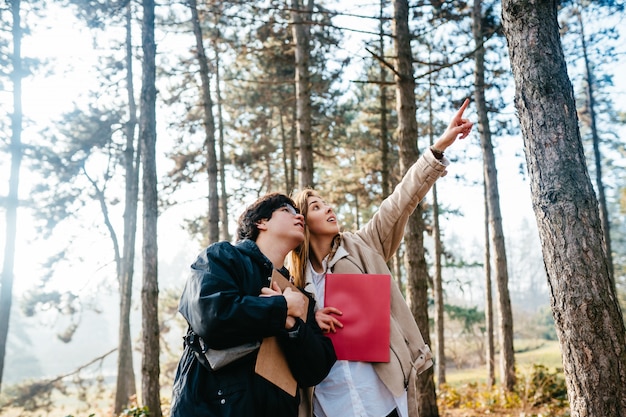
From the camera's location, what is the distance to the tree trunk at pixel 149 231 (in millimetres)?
7617

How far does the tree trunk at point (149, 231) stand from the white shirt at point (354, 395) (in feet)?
20.0

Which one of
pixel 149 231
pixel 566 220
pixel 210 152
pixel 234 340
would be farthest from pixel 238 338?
pixel 210 152

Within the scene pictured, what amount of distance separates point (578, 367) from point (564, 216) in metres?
0.81

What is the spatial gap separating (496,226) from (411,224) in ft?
17.8

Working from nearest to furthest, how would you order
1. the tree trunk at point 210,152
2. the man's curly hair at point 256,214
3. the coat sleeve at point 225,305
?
the coat sleeve at point 225,305
the man's curly hair at point 256,214
the tree trunk at point 210,152

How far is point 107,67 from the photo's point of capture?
15398mm

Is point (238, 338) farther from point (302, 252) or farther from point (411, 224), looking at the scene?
point (411, 224)

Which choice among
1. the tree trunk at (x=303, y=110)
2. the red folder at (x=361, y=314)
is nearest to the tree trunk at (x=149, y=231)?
the tree trunk at (x=303, y=110)

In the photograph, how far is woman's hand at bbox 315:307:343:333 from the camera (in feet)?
7.88

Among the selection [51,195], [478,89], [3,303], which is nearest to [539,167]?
[478,89]

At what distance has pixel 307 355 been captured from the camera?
6.96ft

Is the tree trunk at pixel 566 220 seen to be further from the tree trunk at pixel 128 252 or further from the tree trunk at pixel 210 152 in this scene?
the tree trunk at pixel 128 252

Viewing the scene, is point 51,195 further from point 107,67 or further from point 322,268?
point 322,268

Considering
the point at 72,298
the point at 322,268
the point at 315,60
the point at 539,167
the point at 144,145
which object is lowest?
the point at 72,298
